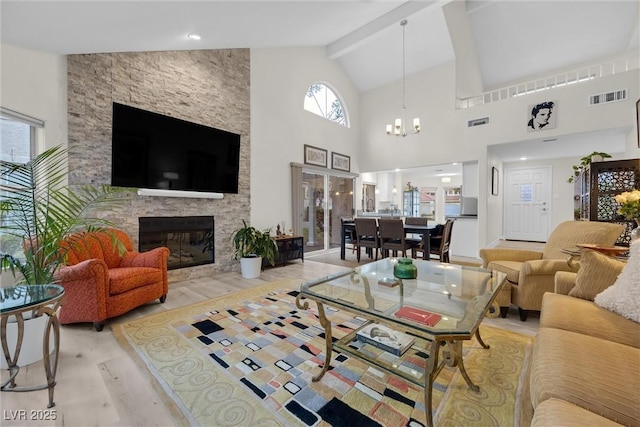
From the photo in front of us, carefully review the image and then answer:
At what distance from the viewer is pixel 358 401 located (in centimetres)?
151

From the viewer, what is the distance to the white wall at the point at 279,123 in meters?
5.01

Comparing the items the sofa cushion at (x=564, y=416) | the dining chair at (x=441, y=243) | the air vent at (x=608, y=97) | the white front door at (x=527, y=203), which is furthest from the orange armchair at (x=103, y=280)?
the white front door at (x=527, y=203)

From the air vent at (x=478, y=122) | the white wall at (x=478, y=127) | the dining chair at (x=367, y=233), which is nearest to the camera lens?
the white wall at (x=478, y=127)

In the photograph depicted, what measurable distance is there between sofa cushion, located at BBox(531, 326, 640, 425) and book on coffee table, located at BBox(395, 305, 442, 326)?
447 mm

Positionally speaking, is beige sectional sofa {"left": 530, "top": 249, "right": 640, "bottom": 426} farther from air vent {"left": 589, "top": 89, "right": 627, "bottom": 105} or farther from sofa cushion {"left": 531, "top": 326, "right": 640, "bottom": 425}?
air vent {"left": 589, "top": 89, "right": 627, "bottom": 105}

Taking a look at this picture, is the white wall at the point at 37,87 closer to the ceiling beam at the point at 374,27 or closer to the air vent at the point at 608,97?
the ceiling beam at the point at 374,27

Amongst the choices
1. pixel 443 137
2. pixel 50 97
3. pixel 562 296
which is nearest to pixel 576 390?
pixel 562 296

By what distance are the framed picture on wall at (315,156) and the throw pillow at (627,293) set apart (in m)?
5.02

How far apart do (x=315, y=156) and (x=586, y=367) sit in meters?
5.56

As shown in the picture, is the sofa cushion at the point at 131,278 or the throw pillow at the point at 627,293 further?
the sofa cushion at the point at 131,278

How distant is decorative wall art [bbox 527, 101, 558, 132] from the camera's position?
491 centimetres

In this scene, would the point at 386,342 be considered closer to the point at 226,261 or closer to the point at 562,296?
the point at 562,296

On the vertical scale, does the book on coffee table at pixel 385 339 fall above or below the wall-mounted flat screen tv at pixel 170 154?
below

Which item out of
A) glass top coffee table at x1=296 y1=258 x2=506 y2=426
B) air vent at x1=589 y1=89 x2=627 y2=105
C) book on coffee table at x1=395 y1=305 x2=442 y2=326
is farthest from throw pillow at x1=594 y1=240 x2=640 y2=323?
air vent at x1=589 y1=89 x2=627 y2=105
